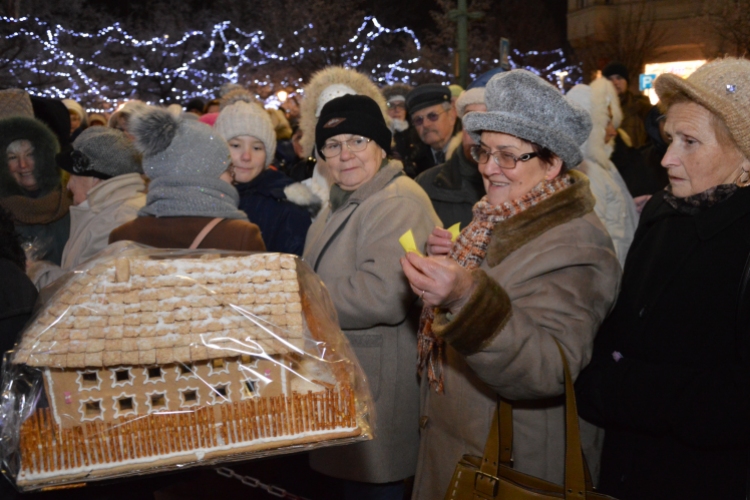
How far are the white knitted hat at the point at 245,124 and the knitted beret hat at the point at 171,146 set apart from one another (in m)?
1.71

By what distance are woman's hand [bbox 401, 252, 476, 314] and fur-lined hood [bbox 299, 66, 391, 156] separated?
9.47 ft

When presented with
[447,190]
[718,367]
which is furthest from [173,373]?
[447,190]

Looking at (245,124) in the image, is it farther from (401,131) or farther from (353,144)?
(401,131)

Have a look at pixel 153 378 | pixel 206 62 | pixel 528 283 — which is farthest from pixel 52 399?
pixel 206 62

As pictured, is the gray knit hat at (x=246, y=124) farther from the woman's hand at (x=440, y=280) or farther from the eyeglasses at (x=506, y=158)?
the woman's hand at (x=440, y=280)

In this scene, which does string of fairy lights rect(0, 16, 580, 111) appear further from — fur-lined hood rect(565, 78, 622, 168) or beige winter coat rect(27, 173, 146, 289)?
fur-lined hood rect(565, 78, 622, 168)

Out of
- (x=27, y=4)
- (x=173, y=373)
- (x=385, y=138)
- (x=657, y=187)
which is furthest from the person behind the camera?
(x=657, y=187)

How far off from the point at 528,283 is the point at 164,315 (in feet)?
4.12

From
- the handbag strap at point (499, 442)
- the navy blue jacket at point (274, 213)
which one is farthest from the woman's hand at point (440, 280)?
the navy blue jacket at point (274, 213)

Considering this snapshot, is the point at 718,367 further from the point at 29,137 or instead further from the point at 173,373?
the point at 29,137

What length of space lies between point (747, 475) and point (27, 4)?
6.76 meters

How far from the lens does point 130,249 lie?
7.22 ft

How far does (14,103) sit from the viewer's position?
18.1ft

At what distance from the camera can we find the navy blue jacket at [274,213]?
4602mm
